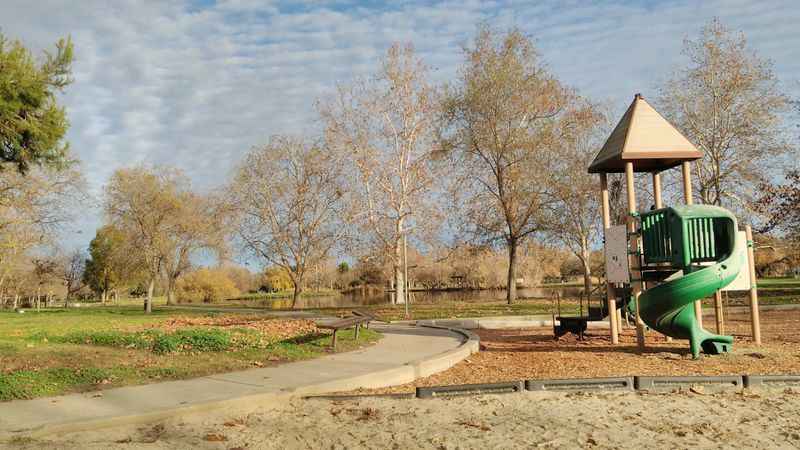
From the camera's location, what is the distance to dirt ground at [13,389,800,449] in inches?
200

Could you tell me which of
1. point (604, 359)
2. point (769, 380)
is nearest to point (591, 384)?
point (769, 380)

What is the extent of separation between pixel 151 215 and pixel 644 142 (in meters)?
30.0

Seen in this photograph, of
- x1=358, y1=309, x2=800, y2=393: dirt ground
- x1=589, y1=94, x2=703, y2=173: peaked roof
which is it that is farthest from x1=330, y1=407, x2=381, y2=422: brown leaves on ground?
x1=589, y1=94, x2=703, y2=173: peaked roof

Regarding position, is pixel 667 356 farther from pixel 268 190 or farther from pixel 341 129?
pixel 268 190

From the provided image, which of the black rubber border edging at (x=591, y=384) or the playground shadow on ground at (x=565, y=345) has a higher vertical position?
the black rubber border edging at (x=591, y=384)

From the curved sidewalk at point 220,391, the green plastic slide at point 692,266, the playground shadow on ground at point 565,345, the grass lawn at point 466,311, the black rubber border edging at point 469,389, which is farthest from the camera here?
the grass lawn at point 466,311

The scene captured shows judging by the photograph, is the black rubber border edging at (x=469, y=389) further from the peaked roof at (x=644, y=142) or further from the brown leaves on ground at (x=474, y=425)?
the peaked roof at (x=644, y=142)

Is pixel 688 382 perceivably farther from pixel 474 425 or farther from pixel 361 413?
pixel 361 413

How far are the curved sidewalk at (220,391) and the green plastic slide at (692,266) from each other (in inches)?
138

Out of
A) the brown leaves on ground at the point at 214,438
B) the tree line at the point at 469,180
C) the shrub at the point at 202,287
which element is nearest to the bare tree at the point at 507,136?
the tree line at the point at 469,180

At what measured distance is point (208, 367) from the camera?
8945 mm

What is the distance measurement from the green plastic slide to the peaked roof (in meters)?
1.68

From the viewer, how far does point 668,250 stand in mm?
10367

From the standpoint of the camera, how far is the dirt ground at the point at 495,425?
16.7 feet
